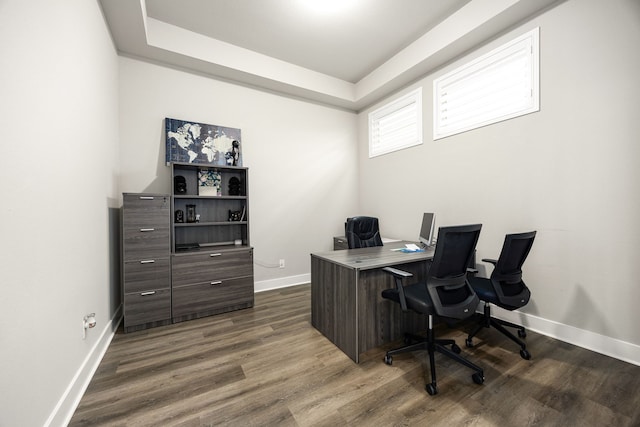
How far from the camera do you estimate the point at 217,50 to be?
3373 millimetres

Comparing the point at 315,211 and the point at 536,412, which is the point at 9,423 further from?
the point at 315,211

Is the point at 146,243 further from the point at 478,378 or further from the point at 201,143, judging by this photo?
the point at 478,378

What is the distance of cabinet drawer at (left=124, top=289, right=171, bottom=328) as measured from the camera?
261cm

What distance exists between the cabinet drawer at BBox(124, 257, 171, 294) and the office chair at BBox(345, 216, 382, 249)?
6.88 feet

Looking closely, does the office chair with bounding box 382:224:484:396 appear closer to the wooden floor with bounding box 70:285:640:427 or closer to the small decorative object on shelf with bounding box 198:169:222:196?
the wooden floor with bounding box 70:285:640:427

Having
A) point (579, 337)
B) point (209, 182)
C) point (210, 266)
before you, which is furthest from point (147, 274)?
point (579, 337)

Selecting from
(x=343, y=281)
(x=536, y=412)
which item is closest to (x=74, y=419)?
(x=343, y=281)

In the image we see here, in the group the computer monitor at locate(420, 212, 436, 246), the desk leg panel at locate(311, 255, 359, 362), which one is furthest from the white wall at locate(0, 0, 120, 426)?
the computer monitor at locate(420, 212, 436, 246)

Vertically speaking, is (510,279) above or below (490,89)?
below

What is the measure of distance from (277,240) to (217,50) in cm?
279

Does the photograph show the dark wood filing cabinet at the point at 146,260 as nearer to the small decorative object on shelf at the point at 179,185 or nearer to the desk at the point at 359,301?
the small decorative object on shelf at the point at 179,185

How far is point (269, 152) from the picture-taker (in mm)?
4074

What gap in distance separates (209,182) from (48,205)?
2128 millimetres

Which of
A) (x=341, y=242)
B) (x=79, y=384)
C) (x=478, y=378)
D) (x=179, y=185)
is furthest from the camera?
(x=341, y=242)
